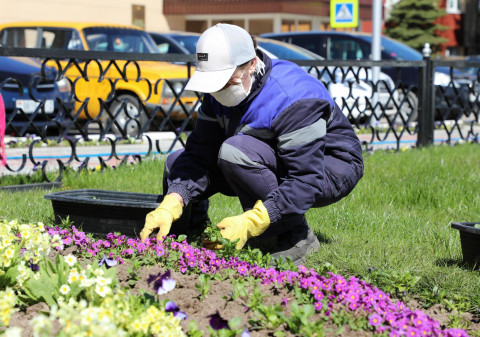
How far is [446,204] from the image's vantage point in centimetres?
485

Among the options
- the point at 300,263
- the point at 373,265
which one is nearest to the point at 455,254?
the point at 373,265

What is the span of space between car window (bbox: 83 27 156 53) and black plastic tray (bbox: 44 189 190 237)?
22.5 ft

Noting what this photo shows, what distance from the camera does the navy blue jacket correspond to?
3219 mm

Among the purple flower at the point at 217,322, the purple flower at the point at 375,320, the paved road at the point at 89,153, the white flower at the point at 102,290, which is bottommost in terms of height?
the paved road at the point at 89,153

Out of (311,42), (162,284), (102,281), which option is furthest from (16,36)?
(102,281)

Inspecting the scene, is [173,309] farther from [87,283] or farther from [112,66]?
[112,66]

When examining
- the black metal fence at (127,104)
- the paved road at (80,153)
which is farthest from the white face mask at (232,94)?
the paved road at (80,153)

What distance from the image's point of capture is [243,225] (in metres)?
3.09

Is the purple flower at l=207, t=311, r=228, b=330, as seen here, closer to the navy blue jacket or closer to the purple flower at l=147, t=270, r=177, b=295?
the purple flower at l=147, t=270, r=177, b=295

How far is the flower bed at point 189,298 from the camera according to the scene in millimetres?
2148

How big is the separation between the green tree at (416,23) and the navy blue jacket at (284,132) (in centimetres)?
3300

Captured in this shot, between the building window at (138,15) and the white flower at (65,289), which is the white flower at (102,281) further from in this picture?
the building window at (138,15)

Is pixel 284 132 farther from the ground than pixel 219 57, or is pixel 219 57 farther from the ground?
pixel 219 57

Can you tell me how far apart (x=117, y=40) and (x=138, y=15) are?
51.2 feet
